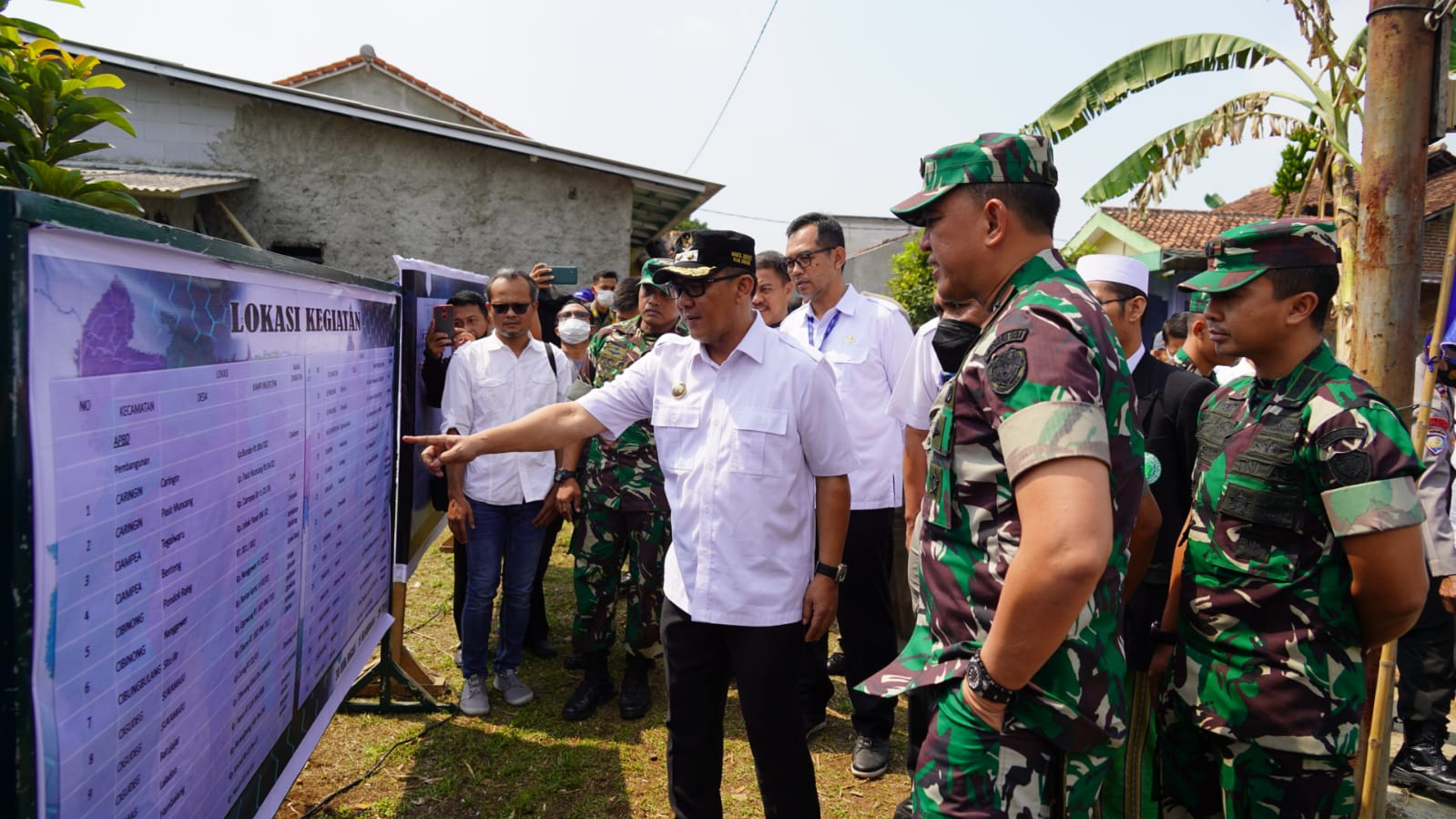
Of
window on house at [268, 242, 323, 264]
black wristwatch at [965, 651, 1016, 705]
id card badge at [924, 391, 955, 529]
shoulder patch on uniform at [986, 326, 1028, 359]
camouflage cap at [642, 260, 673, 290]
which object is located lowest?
black wristwatch at [965, 651, 1016, 705]

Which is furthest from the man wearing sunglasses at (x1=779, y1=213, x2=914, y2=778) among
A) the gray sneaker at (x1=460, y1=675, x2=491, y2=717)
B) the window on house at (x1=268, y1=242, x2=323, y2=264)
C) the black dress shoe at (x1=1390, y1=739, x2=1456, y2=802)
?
the window on house at (x1=268, y1=242, x2=323, y2=264)

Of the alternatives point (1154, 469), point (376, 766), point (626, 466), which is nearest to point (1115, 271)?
point (1154, 469)

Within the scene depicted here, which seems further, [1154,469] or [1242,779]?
[1154,469]

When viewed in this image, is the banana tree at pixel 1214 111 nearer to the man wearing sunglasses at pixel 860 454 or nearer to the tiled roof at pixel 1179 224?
the man wearing sunglasses at pixel 860 454

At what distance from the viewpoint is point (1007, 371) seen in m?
1.75

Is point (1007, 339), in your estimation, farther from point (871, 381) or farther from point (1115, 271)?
point (871, 381)

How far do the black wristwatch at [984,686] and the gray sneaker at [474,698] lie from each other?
3412 millimetres

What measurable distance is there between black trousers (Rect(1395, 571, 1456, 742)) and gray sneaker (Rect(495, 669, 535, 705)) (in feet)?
14.2

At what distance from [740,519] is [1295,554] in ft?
5.00

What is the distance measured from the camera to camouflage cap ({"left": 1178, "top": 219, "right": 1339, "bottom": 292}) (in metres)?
2.39

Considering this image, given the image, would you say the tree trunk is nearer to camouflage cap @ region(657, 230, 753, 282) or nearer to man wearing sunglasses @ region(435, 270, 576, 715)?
camouflage cap @ region(657, 230, 753, 282)

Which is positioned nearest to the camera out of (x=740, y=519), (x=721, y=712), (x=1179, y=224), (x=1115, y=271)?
(x=740, y=519)

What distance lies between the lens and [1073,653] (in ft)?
5.87

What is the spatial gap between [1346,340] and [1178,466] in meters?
2.67
